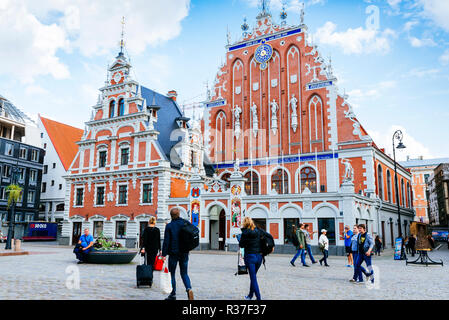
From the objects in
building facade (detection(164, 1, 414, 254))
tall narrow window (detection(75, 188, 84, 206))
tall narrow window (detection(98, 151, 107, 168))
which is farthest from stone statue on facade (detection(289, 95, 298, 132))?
tall narrow window (detection(75, 188, 84, 206))

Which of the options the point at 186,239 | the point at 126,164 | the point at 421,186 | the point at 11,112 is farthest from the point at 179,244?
the point at 421,186

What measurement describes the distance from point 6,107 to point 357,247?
177ft

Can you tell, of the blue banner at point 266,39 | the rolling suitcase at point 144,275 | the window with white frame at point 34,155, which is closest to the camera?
the rolling suitcase at point 144,275

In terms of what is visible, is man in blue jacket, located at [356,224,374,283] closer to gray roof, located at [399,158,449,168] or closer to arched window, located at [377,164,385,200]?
arched window, located at [377,164,385,200]

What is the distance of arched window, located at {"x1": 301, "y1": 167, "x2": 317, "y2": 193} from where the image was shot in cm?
2930

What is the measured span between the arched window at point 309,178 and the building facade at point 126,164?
343 inches

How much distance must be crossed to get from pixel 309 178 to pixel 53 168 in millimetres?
36146

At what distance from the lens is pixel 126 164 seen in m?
31.7

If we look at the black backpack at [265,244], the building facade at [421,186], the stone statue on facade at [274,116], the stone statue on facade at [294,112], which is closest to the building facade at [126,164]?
the stone statue on facade at [274,116]

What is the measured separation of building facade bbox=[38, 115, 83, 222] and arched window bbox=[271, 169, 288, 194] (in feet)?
Result: 98.1

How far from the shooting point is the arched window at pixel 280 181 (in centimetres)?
3034

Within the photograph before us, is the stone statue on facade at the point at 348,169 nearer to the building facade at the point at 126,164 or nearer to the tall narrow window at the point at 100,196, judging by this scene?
the building facade at the point at 126,164
